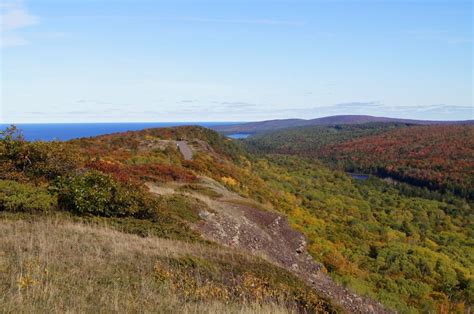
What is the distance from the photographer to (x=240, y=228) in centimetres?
1614

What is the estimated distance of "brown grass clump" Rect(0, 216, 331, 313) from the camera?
18.4ft

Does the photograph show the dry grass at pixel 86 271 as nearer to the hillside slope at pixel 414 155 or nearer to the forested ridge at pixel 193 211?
the forested ridge at pixel 193 211

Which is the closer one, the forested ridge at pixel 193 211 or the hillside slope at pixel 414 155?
the forested ridge at pixel 193 211

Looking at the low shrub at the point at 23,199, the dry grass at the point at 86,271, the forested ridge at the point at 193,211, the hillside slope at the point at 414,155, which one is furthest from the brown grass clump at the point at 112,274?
the hillside slope at the point at 414,155

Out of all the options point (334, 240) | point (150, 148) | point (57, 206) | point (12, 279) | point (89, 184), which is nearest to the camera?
point (12, 279)

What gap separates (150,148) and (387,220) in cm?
3474

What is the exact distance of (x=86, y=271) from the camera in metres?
6.98

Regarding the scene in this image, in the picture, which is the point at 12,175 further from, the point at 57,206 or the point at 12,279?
the point at 12,279

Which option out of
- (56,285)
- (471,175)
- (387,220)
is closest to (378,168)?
(471,175)

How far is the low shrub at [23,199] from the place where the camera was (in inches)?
443

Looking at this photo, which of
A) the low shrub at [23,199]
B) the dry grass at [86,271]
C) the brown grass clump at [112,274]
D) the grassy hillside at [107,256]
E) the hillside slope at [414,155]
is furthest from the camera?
the hillside slope at [414,155]

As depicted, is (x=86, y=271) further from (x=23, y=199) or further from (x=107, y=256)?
(x=23, y=199)

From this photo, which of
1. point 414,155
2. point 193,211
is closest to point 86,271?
point 193,211

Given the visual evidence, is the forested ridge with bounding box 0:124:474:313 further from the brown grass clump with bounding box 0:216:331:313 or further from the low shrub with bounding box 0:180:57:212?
the brown grass clump with bounding box 0:216:331:313
